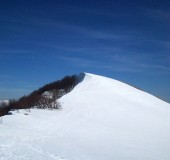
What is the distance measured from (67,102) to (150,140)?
801cm

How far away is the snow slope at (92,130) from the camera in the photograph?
8.75m

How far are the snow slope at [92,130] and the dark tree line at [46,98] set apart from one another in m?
1.05

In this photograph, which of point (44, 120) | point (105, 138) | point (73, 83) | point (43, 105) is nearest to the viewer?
point (105, 138)

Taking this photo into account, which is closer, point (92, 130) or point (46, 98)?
point (92, 130)

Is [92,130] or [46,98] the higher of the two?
[46,98]

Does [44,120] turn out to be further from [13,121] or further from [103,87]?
[103,87]

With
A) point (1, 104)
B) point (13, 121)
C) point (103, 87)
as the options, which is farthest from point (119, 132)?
point (1, 104)

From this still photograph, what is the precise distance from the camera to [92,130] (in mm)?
12672

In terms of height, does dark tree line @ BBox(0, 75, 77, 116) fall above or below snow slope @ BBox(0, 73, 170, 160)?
above

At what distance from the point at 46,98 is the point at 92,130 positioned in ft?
23.3

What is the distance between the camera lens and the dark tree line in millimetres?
17875

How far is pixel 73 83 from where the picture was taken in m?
26.2

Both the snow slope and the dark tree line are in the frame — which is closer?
the snow slope

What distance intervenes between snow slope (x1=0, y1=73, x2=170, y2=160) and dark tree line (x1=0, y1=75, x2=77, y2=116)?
105cm
